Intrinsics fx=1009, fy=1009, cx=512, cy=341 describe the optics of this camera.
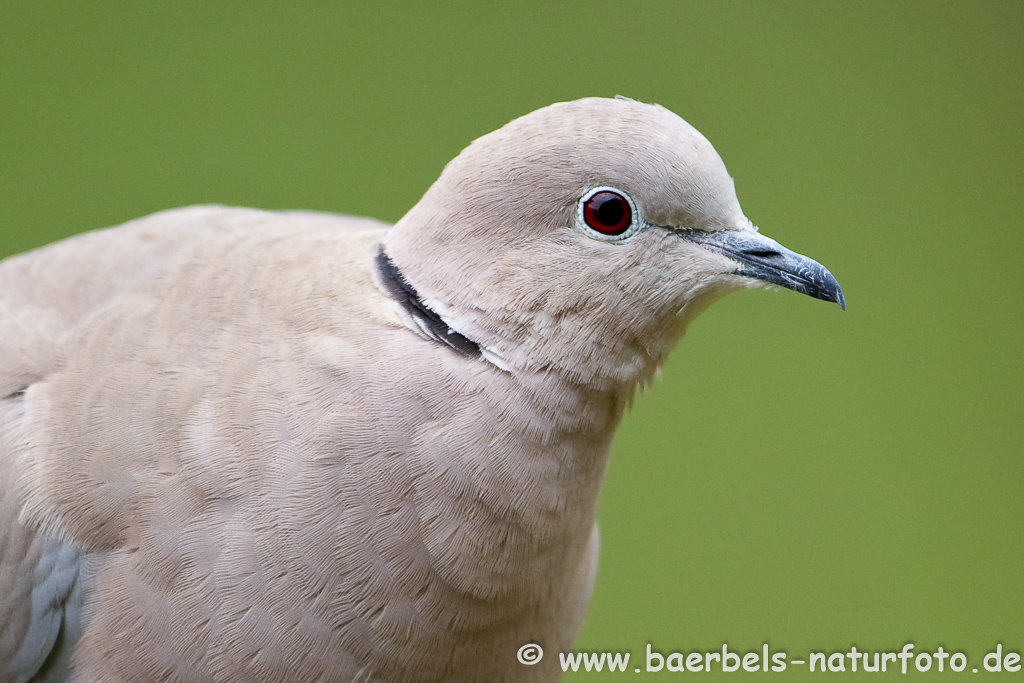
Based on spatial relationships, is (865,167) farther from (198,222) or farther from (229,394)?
(229,394)

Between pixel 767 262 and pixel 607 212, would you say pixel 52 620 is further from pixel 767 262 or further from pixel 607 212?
pixel 767 262

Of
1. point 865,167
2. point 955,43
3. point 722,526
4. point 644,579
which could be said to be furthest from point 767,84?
point 644,579

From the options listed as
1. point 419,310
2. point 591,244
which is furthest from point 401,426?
point 591,244

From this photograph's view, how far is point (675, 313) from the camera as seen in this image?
1112 millimetres

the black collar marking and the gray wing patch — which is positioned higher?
the black collar marking

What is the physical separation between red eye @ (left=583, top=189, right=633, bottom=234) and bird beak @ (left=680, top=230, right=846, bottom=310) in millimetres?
70

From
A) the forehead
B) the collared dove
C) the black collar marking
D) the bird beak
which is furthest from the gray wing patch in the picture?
the bird beak

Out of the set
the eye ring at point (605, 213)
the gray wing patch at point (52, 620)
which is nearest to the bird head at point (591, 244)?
the eye ring at point (605, 213)

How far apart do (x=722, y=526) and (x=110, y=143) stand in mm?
1964

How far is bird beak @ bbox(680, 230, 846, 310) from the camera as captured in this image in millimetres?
1104

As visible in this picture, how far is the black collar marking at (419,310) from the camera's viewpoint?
3.64 ft

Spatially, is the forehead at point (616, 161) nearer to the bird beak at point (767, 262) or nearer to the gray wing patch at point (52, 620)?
the bird beak at point (767, 262)

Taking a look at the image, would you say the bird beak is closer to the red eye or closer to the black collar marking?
A: the red eye

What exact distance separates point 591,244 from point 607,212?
39 millimetres
